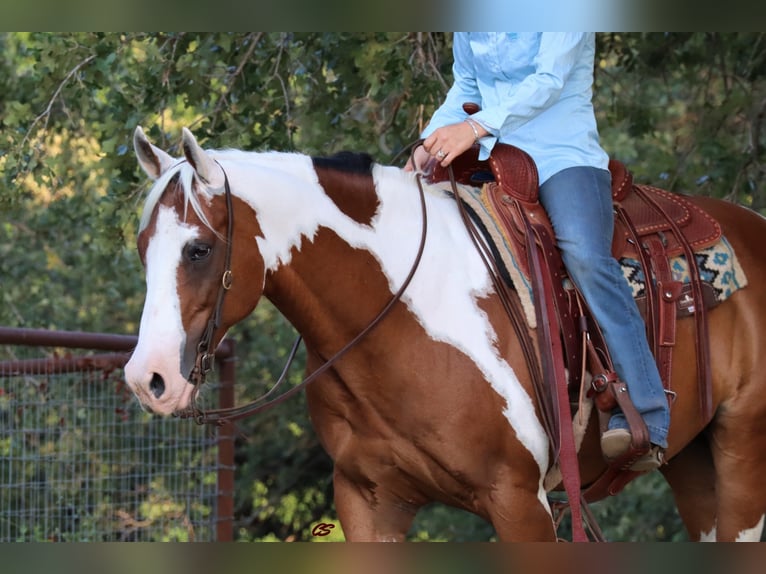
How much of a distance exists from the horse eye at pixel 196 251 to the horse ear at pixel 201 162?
18 cm

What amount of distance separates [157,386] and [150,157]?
71cm

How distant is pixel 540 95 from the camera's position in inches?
140

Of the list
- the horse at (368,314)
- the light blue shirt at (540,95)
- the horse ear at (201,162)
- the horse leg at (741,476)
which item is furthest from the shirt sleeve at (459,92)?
the horse leg at (741,476)

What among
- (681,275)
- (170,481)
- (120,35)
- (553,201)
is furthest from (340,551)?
(170,481)

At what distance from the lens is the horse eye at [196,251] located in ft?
10.0

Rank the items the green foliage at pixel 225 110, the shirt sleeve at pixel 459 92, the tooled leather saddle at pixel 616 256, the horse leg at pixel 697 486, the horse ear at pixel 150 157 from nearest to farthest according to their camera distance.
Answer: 1. the horse ear at pixel 150 157
2. the tooled leather saddle at pixel 616 256
3. the shirt sleeve at pixel 459 92
4. the horse leg at pixel 697 486
5. the green foliage at pixel 225 110

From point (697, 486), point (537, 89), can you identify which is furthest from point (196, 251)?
point (697, 486)

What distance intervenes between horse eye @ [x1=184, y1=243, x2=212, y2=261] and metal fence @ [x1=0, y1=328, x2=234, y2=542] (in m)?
1.96

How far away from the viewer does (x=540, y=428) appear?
11.4 feet

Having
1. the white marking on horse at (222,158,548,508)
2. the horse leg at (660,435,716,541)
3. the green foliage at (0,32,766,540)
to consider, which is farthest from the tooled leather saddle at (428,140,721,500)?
the green foliage at (0,32,766,540)

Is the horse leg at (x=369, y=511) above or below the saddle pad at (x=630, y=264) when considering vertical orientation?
below

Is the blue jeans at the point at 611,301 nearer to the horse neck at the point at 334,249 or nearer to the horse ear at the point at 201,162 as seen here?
the horse neck at the point at 334,249

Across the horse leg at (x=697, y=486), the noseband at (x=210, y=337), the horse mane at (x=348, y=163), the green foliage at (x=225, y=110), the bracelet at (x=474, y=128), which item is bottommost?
the horse leg at (x=697, y=486)

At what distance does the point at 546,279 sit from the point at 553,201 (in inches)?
11.9
